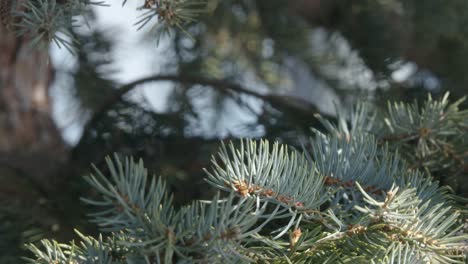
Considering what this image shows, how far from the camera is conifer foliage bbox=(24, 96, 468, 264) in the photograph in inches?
14.2

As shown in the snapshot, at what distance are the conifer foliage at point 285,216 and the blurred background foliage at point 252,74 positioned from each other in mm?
218

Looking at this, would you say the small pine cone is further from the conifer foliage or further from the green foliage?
the conifer foliage

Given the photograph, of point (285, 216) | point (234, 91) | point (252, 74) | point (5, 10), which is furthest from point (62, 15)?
point (252, 74)

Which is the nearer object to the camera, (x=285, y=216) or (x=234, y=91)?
(x=285, y=216)

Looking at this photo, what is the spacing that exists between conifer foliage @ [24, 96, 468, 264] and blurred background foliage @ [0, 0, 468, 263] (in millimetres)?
218

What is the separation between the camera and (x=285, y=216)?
41cm

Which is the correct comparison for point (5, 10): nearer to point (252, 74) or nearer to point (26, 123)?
point (26, 123)

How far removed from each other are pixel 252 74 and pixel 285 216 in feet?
2.92

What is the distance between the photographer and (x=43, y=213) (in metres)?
0.70

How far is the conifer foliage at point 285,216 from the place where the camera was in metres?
0.36

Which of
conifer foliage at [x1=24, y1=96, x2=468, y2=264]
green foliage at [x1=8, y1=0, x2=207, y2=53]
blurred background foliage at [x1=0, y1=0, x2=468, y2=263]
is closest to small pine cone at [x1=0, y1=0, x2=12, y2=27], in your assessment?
green foliage at [x1=8, y1=0, x2=207, y2=53]

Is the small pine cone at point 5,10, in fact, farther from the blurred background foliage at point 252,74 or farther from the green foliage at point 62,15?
the blurred background foliage at point 252,74

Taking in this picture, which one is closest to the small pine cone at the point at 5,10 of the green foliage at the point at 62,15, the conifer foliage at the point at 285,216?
the green foliage at the point at 62,15

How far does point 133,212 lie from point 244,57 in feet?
2.96
